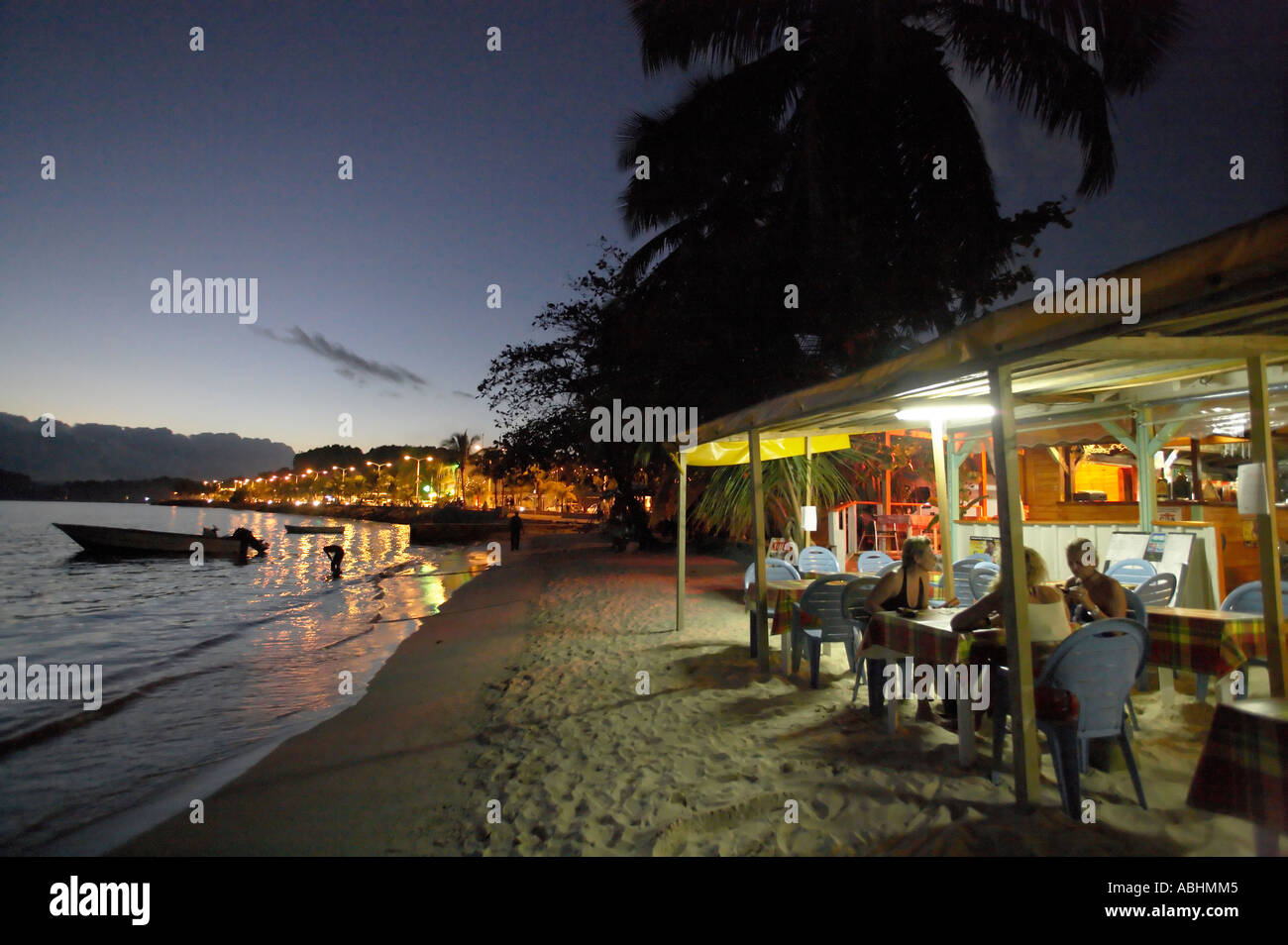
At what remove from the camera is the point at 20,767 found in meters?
6.38

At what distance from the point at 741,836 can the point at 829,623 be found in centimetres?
278

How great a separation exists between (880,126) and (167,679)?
14692 mm

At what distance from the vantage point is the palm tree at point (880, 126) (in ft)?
36.1

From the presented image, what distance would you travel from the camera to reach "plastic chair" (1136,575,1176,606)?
6059 mm

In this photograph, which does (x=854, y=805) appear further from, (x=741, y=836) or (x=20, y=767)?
(x=20, y=767)

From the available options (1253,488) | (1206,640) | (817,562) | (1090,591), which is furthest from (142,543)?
(1253,488)

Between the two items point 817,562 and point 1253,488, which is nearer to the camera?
point 1253,488

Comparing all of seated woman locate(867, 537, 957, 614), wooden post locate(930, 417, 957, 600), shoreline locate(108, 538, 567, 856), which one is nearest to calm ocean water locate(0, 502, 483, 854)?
shoreline locate(108, 538, 567, 856)

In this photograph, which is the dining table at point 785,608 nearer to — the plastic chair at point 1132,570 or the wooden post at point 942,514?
the wooden post at point 942,514

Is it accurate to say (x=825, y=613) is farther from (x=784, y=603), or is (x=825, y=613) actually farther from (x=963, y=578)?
(x=963, y=578)

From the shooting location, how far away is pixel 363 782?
15.3 ft

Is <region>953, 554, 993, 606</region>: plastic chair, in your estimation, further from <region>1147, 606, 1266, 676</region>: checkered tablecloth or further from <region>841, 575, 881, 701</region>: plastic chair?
<region>1147, 606, 1266, 676</region>: checkered tablecloth

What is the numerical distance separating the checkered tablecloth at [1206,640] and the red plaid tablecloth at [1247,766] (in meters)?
2.05
